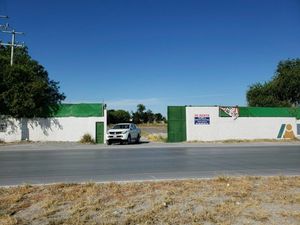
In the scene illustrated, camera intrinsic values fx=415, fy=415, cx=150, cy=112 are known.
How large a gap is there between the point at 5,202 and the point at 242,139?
31.4 m

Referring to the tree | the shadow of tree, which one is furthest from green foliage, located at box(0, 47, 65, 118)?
the tree

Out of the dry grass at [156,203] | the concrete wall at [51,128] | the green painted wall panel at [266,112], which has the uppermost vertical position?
the green painted wall panel at [266,112]

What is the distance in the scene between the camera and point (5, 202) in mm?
8039

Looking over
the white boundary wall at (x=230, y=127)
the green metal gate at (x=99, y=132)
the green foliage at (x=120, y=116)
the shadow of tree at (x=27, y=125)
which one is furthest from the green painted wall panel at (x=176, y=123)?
the green foliage at (x=120, y=116)

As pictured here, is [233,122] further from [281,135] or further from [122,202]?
[122,202]

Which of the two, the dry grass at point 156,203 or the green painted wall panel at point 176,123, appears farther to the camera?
the green painted wall panel at point 176,123

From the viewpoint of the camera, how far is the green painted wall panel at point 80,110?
34.8m

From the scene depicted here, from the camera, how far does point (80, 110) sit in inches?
1373

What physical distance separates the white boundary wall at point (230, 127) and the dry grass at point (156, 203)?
25.6 m

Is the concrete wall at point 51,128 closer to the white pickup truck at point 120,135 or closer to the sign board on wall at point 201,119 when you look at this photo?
the white pickup truck at point 120,135

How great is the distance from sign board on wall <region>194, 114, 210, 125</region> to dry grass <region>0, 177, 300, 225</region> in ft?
84.4

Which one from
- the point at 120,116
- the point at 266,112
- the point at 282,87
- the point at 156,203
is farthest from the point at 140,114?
the point at 156,203

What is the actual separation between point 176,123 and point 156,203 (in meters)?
28.0

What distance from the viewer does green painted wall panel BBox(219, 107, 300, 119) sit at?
3758cm
